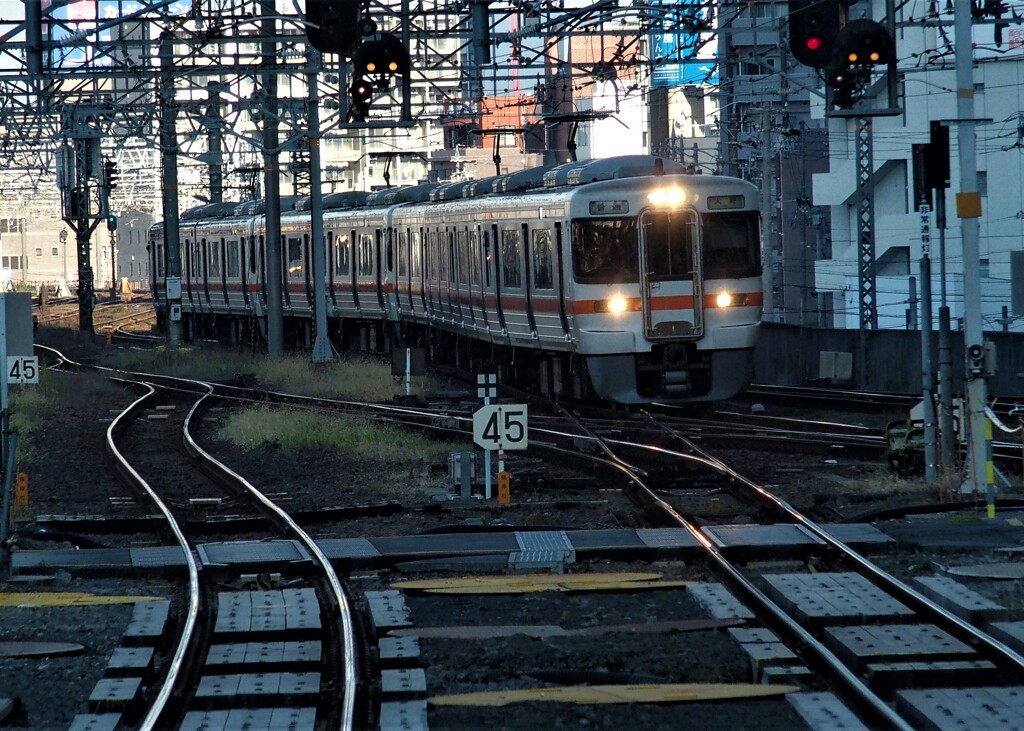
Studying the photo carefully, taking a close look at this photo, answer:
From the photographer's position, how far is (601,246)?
18484 mm

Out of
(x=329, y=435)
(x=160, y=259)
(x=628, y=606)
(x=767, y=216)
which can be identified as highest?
(x=767, y=216)

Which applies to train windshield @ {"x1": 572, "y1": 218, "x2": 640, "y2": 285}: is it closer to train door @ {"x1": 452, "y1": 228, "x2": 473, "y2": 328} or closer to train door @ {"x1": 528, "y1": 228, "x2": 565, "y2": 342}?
train door @ {"x1": 528, "y1": 228, "x2": 565, "y2": 342}

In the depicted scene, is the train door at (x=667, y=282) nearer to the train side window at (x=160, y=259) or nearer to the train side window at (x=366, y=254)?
the train side window at (x=366, y=254)

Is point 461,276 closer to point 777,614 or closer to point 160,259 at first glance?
point 777,614

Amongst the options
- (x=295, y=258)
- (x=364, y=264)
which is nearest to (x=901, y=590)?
(x=364, y=264)

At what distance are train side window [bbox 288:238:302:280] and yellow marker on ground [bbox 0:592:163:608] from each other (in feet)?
87.2

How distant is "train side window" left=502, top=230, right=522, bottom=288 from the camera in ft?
69.7

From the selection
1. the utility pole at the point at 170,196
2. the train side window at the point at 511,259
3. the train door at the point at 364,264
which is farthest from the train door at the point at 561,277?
the utility pole at the point at 170,196

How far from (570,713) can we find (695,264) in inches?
484

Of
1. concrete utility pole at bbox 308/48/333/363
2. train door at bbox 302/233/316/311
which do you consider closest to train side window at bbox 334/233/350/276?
train door at bbox 302/233/316/311

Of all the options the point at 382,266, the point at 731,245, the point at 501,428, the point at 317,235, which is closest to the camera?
the point at 501,428

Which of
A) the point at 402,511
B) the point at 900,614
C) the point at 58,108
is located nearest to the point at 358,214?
the point at 58,108

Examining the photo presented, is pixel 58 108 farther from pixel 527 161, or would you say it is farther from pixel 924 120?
pixel 527 161

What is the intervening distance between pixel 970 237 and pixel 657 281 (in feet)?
20.0
